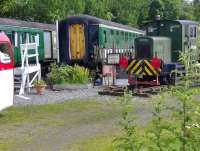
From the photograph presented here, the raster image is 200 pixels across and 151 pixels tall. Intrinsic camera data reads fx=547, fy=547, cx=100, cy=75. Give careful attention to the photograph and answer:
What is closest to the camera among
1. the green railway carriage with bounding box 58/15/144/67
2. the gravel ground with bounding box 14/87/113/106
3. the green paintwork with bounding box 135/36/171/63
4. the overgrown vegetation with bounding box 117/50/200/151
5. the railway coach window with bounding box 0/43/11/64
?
the overgrown vegetation with bounding box 117/50/200/151

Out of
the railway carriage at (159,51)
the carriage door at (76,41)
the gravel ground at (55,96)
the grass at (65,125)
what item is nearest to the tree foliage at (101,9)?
the carriage door at (76,41)

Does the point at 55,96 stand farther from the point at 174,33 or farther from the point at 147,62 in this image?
the point at 174,33

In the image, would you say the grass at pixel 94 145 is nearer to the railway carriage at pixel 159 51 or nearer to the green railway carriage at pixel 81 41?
the railway carriage at pixel 159 51

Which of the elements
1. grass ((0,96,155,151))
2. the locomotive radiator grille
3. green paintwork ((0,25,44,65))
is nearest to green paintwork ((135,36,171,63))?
the locomotive radiator grille

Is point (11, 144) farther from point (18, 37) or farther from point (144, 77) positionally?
point (18, 37)

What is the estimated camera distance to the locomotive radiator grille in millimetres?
19688

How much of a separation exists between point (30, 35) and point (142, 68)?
872cm

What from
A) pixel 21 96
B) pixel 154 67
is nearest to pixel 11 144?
pixel 21 96

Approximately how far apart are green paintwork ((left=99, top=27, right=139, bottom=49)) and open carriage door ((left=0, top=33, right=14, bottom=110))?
39.3 ft

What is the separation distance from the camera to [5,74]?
12711mm

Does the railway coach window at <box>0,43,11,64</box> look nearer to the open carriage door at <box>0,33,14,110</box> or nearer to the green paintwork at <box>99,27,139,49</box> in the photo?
the open carriage door at <box>0,33,14,110</box>

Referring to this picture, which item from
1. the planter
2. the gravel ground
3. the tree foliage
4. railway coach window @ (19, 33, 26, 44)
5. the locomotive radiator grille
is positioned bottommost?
the gravel ground

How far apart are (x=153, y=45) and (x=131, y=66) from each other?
1111mm

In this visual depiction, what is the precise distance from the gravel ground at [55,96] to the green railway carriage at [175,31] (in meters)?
3.57
